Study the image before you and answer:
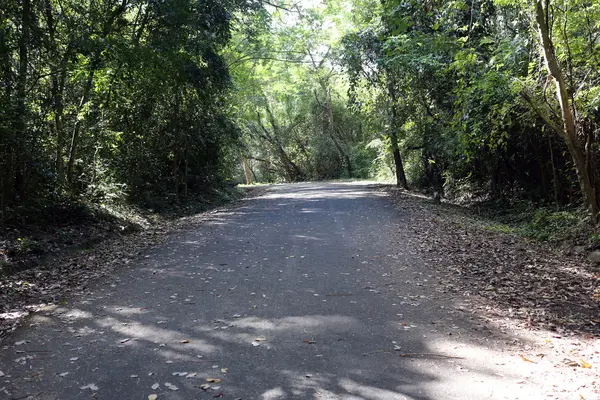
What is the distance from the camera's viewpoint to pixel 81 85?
11.9 meters

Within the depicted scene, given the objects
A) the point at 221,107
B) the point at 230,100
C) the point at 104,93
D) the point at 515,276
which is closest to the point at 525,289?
the point at 515,276

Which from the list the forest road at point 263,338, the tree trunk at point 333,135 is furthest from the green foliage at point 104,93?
the tree trunk at point 333,135

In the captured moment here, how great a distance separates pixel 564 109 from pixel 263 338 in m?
7.09

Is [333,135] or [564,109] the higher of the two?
[333,135]

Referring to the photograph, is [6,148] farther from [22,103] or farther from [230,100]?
[230,100]

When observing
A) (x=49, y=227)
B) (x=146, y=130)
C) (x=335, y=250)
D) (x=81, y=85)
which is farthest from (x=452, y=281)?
(x=146, y=130)

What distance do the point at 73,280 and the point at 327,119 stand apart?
3533 cm

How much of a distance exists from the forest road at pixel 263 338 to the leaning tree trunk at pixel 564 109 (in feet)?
12.3

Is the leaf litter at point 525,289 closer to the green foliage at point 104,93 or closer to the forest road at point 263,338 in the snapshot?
the forest road at point 263,338

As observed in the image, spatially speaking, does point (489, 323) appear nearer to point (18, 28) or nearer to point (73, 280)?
point (73, 280)

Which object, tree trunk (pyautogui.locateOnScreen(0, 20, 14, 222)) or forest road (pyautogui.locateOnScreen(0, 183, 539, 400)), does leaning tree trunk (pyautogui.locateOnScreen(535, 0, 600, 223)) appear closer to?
forest road (pyautogui.locateOnScreen(0, 183, 539, 400))

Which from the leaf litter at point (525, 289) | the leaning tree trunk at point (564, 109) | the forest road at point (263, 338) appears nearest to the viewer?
the forest road at point (263, 338)

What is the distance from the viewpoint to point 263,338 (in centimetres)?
495

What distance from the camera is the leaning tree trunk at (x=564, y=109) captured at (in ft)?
27.0
